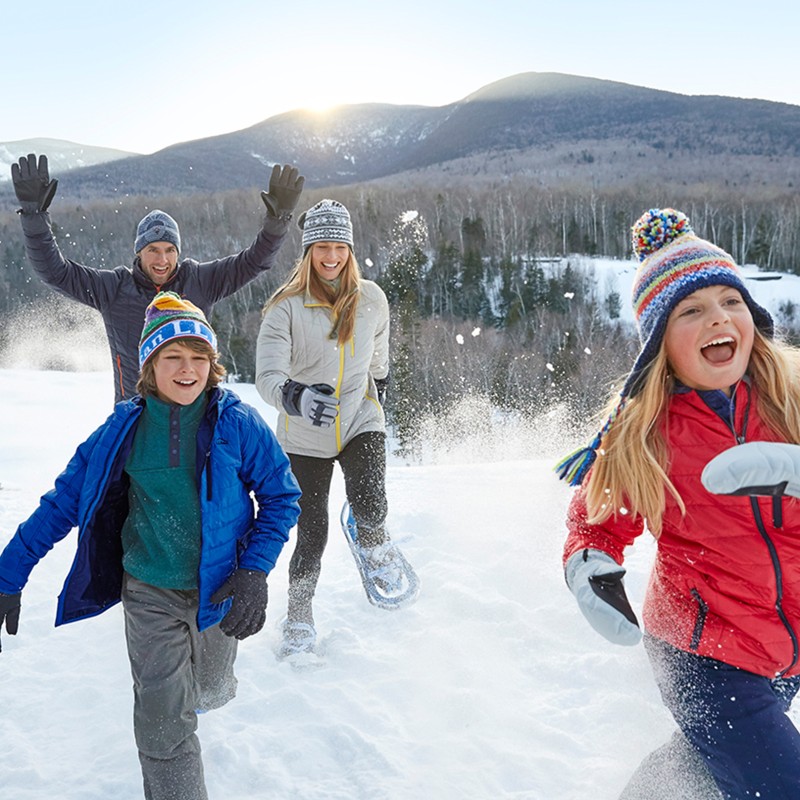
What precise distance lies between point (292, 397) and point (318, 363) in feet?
1.29

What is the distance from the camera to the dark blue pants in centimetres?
140

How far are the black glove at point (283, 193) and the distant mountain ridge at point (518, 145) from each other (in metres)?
88.7

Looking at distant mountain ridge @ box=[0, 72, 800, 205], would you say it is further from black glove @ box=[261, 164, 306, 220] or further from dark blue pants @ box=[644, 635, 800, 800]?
dark blue pants @ box=[644, 635, 800, 800]

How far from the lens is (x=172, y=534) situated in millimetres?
1973

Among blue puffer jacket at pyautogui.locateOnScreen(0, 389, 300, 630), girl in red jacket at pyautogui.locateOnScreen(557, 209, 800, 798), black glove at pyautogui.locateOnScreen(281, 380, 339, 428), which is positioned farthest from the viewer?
black glove at pyautogui.locateOnScreen(281, 380, 339, 428)

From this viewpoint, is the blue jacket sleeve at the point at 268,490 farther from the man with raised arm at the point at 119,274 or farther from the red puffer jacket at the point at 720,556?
the man with raised arm at the point at 119,274

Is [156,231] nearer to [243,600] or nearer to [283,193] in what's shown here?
[283,193]

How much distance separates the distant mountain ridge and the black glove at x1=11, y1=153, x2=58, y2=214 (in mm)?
89418

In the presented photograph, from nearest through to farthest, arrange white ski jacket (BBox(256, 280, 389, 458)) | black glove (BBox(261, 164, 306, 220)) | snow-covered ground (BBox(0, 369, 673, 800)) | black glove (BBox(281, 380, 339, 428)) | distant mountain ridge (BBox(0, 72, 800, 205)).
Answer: snow-covered ground (BBox(0, 369, 673, 800))
black glove (BBox(281, 380, 339, 428))
white ski jacket (BBox(256, 280, 389, 458))
black glove (BBox(261, 164, 306, 220))
distant mountain ridge (BBox(0, 72, 800, 205))

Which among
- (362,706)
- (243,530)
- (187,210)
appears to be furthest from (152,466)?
(187,210)

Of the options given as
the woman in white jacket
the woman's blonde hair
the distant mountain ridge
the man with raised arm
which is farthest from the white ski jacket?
the distant mountain ridge

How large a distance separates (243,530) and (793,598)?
1547 mm

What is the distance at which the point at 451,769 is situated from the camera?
2240 millimetres

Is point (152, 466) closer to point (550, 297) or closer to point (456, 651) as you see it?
point (456, 651)
